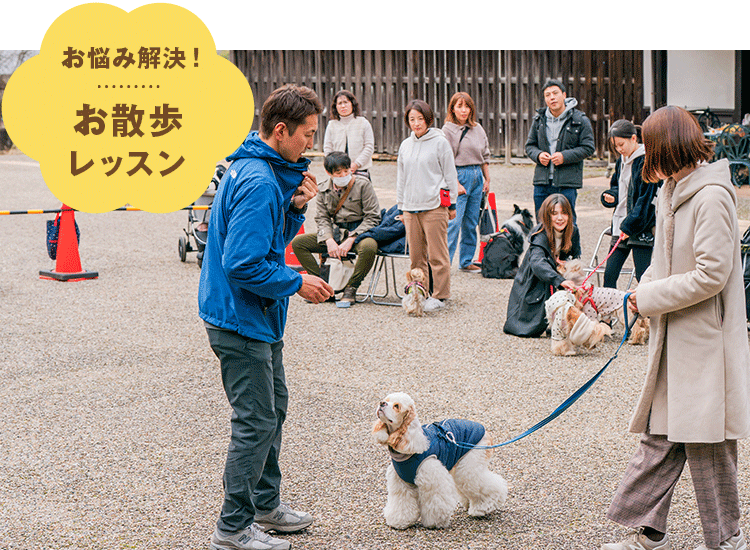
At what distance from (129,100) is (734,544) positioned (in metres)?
4.32

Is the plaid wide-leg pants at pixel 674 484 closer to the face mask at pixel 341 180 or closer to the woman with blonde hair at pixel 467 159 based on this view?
the face mask at pixel 341 180

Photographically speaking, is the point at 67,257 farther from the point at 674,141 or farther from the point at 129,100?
the point at 674,141

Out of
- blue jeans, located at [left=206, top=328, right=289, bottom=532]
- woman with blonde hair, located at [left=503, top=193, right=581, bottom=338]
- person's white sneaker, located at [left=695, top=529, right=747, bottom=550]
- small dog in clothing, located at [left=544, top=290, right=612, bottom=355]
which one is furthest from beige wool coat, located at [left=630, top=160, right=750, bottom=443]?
woman with blonde hair, located at [left=503, top=193, right=581, bottom=338]

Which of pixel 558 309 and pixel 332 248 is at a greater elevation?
pixel 332 248

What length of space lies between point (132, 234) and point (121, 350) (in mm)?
6344

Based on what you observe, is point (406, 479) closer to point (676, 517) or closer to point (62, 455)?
point (676, 517)

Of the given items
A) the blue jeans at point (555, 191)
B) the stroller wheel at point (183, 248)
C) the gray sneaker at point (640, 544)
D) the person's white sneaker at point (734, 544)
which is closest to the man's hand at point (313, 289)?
the gray sneaker at point (640, 544)

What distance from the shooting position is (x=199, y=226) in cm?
1038

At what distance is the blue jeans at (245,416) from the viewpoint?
133 inches

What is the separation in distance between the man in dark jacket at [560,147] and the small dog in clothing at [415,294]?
1804 mm

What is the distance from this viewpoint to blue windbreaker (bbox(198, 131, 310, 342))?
323 cm

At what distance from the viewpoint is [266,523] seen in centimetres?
375

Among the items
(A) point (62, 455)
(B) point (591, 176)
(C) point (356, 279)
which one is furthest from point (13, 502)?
(B) point (591, 176)

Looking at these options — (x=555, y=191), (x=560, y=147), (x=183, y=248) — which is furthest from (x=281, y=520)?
(x=183, y=248)
